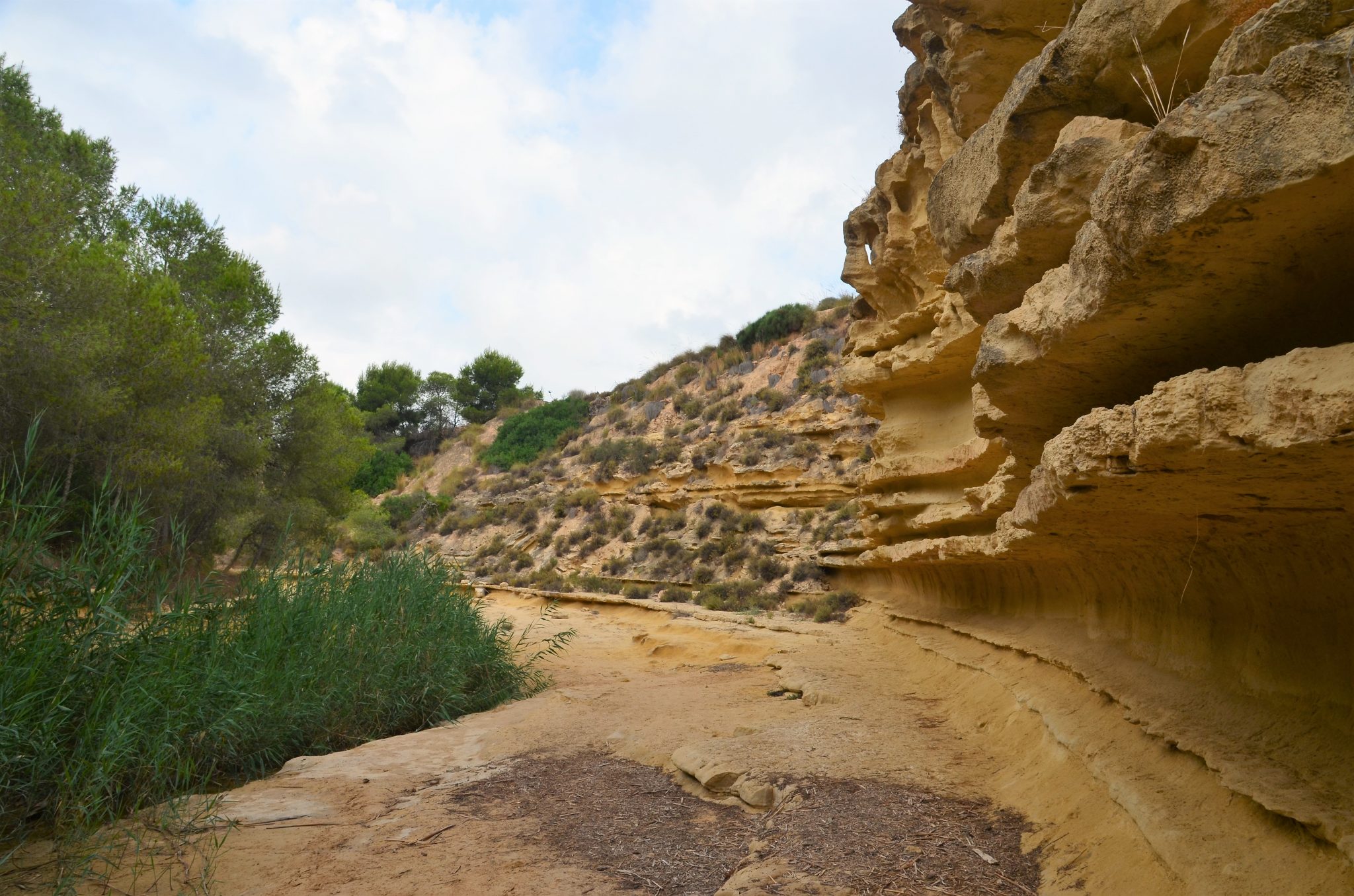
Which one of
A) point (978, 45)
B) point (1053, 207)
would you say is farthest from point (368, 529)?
point (1053, 207)

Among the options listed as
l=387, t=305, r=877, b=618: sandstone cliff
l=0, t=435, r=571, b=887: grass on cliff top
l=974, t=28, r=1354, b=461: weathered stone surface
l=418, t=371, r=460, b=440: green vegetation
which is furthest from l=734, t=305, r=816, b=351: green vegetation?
l=974, t=28, r=1354, b=461: weathered stone surface

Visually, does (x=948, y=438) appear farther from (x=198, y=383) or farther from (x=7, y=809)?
(x=198, y=383)

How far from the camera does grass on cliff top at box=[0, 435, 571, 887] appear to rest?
342 cm

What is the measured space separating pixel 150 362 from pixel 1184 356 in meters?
11.9

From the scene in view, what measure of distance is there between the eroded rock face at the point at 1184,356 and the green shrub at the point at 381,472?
3820cm

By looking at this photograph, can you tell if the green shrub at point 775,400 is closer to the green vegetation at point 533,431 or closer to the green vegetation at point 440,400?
the green vegetation at point 533,431

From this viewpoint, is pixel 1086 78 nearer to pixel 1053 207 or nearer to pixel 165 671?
pixel 1053 207

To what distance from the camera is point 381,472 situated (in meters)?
40.6

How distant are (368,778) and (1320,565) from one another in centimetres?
463

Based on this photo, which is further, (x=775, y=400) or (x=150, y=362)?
(x=775, y=400)

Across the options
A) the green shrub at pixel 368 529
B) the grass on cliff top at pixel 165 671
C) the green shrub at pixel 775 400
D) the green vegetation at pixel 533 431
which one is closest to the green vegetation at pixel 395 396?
the green vegetation at pixel 533 431

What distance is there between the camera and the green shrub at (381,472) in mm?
40062

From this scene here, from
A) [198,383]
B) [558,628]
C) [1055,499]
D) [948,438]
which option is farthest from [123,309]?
[1055,499]

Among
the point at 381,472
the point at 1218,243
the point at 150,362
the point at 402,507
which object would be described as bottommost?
the point at 1218,243
